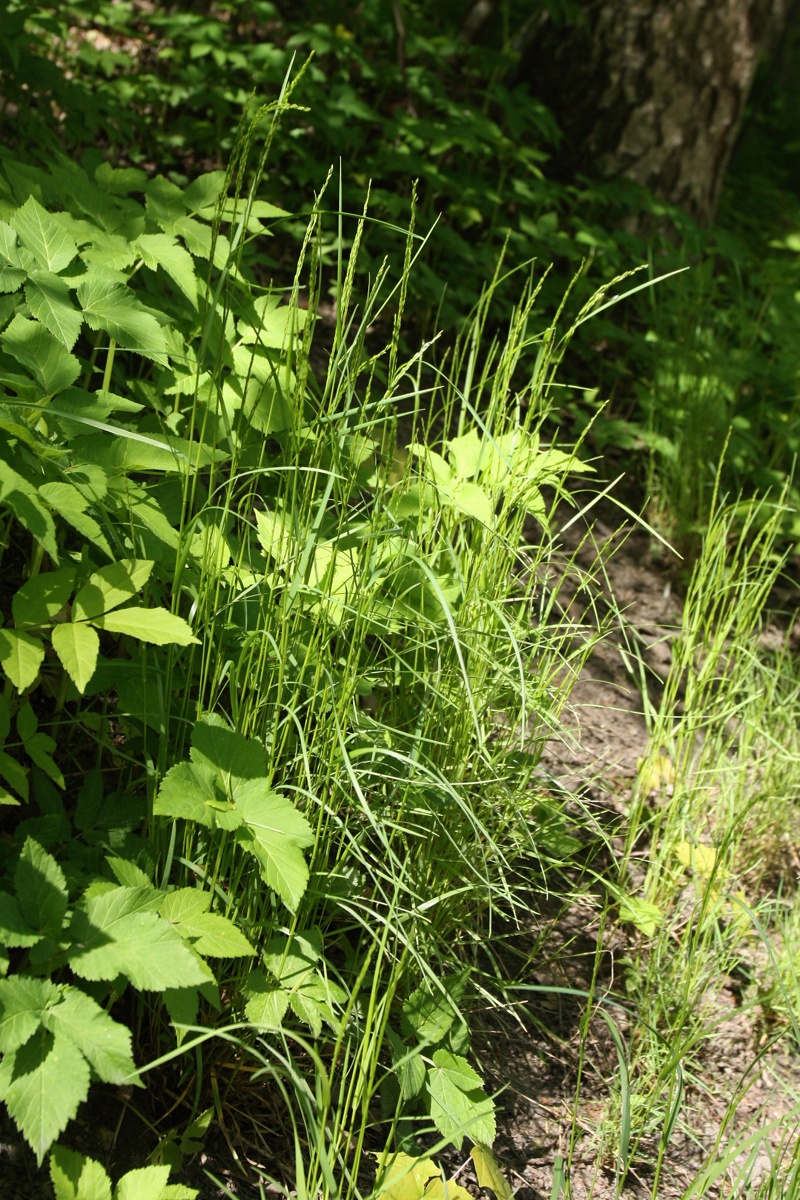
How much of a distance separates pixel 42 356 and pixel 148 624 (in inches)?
16.2

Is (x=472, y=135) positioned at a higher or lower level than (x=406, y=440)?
higher

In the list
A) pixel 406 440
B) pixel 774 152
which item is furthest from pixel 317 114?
pixel 774 152

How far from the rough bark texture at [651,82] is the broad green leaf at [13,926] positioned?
149 inches

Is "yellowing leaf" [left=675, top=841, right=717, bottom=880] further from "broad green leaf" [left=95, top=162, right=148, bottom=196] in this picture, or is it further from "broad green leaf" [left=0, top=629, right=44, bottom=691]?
"broad green leaf" [left=95, top=162, right=148, bottom=196]

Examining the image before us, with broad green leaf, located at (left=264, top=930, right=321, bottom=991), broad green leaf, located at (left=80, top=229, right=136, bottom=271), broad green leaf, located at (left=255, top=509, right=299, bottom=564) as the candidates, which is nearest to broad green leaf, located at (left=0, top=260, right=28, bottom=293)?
broad green leaf, located at (left=80, top=229, right=136, bottom=271)

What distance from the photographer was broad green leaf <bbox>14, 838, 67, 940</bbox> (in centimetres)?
125

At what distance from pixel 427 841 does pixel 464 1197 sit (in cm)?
49

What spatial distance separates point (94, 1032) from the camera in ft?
3.88

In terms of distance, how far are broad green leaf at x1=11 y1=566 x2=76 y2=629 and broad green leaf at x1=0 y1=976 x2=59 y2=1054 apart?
1.39 ft

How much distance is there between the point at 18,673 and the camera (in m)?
1.24

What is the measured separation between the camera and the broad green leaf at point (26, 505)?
1.22 metres

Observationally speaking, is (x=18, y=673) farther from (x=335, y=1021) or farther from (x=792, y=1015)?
(x=792, y=1015)

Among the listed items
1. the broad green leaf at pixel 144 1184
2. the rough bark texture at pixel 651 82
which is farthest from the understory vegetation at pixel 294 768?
the rough bark texture at pixel 651 82

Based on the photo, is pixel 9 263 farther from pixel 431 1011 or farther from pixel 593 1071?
pixel 593 1071
